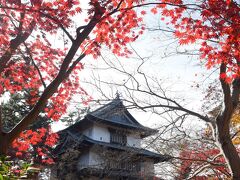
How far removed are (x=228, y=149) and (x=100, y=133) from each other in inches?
706

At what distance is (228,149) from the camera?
7.27 metres

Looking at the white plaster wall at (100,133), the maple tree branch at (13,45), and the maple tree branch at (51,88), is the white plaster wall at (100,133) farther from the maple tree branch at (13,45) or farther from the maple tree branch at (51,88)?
the maple tree branch at (51,88)

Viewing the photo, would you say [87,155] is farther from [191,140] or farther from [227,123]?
[227,123]

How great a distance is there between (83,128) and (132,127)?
423 cm

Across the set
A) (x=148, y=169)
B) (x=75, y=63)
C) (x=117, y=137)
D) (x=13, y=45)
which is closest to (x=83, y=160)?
(x=117, y=137)

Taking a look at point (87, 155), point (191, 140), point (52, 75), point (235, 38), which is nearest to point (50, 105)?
point (52, 75)

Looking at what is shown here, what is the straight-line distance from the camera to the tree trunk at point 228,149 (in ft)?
23.2

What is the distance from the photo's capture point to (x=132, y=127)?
80.7 ft

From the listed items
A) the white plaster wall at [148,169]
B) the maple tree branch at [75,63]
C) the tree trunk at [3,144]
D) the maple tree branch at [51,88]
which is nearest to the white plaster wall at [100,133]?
the white plaster wall at [148,169]

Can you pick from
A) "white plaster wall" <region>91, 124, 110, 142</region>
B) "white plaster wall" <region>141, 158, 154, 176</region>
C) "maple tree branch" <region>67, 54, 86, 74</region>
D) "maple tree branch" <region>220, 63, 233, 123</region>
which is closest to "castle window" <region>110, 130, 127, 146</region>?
"white plaster wall" <region>91, 124, 110, 142</region>

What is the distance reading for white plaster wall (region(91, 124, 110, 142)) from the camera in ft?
79.3

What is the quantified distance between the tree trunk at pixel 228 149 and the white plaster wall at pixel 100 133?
683 inches

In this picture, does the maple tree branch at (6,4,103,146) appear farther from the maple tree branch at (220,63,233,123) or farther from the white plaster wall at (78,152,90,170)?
the white plaster wall at (78,152,90,170)

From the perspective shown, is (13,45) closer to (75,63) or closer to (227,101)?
(75,63)
